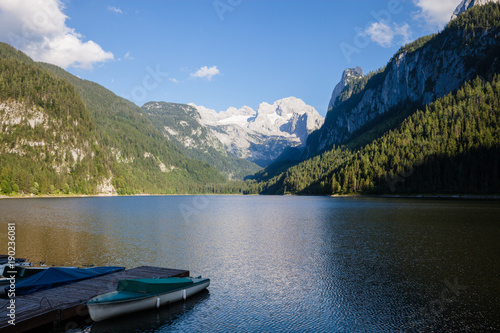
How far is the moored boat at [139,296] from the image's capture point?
80.8 feet

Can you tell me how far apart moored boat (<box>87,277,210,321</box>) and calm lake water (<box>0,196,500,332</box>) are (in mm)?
830

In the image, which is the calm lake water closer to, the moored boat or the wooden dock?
the moored boat

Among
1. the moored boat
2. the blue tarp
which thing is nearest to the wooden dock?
the blue tarp

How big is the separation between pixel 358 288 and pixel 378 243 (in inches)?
1004

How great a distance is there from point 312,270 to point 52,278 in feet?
95.2

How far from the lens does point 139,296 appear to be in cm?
2650

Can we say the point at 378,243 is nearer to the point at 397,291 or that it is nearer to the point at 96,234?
the point at 397,291

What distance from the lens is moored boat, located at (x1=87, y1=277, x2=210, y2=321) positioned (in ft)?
80.8

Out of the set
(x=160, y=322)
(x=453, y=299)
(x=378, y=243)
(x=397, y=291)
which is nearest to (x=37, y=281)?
(x=160, y=322)

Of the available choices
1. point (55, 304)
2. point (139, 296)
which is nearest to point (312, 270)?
point (139, 296)

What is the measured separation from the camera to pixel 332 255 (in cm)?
4672

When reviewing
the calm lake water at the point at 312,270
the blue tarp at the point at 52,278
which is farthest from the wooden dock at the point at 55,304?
the calm lake water at the point at 312,270

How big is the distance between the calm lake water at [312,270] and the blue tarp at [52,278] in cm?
859

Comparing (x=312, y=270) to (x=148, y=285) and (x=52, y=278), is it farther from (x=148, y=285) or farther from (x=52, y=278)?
(x=52, y=278)
